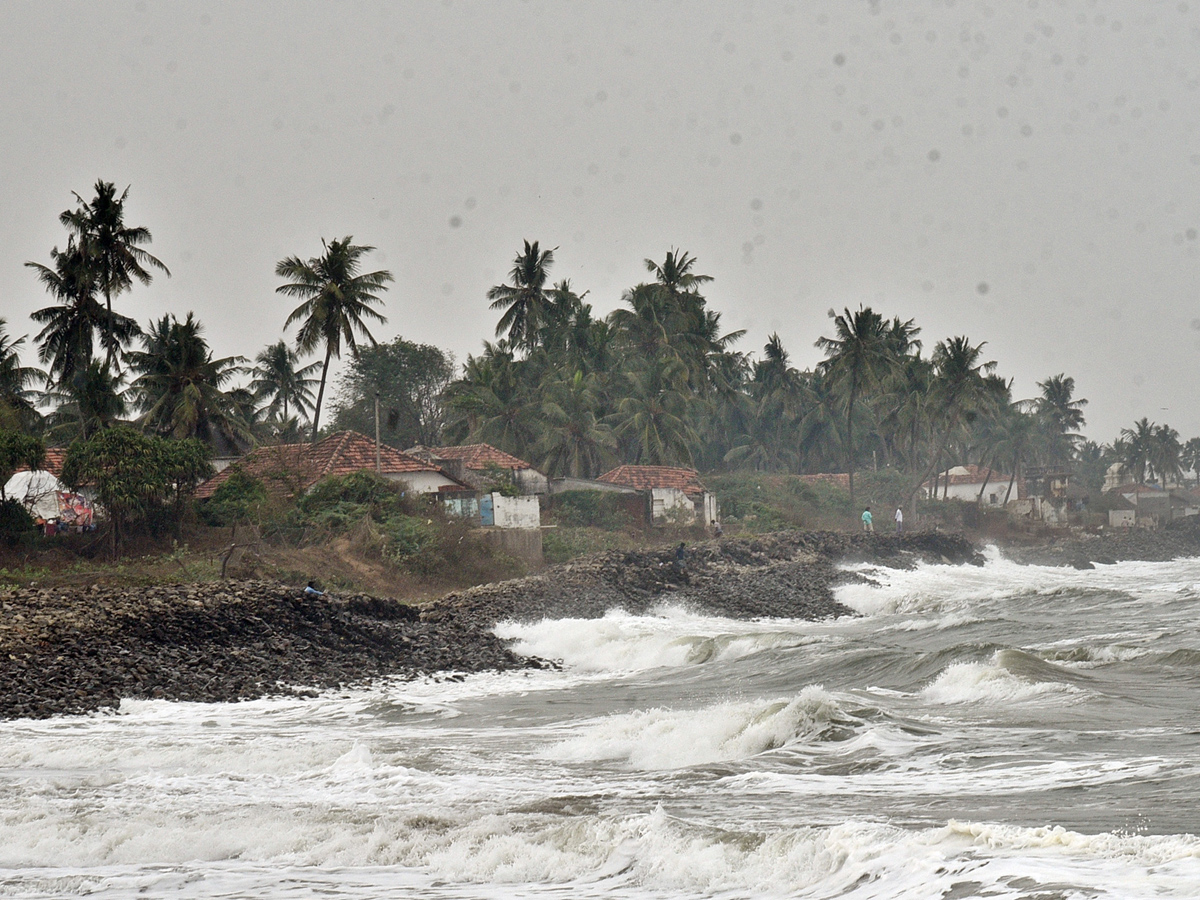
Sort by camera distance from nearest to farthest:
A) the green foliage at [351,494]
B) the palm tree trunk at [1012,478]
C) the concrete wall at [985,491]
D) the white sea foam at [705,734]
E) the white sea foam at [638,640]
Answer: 1. the white sea foam at [705,734]
2. the white sea foam at [638,640]
3. the green foliage at [351,494]
4. the palm tree trunk at [1012,478]
5. the concrete wall at [985,491]

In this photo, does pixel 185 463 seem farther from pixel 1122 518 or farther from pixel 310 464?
pixel 1122 518

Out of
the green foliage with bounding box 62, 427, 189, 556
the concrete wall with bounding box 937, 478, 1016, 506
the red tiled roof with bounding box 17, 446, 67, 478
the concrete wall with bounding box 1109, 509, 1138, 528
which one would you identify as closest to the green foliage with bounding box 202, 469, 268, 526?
the green foliage with bounding box 62, 427, 189, 556

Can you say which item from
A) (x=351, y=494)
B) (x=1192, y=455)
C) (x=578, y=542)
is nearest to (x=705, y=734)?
(x=351, y=494)

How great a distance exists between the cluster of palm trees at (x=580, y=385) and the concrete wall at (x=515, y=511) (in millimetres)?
8414

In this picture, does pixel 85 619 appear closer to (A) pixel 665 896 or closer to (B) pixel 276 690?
(B) pixel 276 690

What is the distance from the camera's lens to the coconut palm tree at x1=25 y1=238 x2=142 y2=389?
35469 millimetres

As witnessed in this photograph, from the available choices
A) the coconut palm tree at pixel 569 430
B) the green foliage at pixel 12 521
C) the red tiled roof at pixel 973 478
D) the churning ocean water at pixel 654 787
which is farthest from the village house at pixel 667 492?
the red tiled roof at pixel 973 478

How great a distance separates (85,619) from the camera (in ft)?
57.9

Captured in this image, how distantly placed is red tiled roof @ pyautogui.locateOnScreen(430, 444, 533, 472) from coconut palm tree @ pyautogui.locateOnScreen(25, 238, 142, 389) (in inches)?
A: 470

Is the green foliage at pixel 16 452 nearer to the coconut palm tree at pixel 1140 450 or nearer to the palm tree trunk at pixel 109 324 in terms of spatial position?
the palm tree trunk at pixel 109 324

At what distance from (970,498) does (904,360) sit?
654 inches

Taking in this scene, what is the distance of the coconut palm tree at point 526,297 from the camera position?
53031mm

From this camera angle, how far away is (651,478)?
45.8 metres

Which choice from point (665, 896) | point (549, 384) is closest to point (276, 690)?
point (665, 896)
